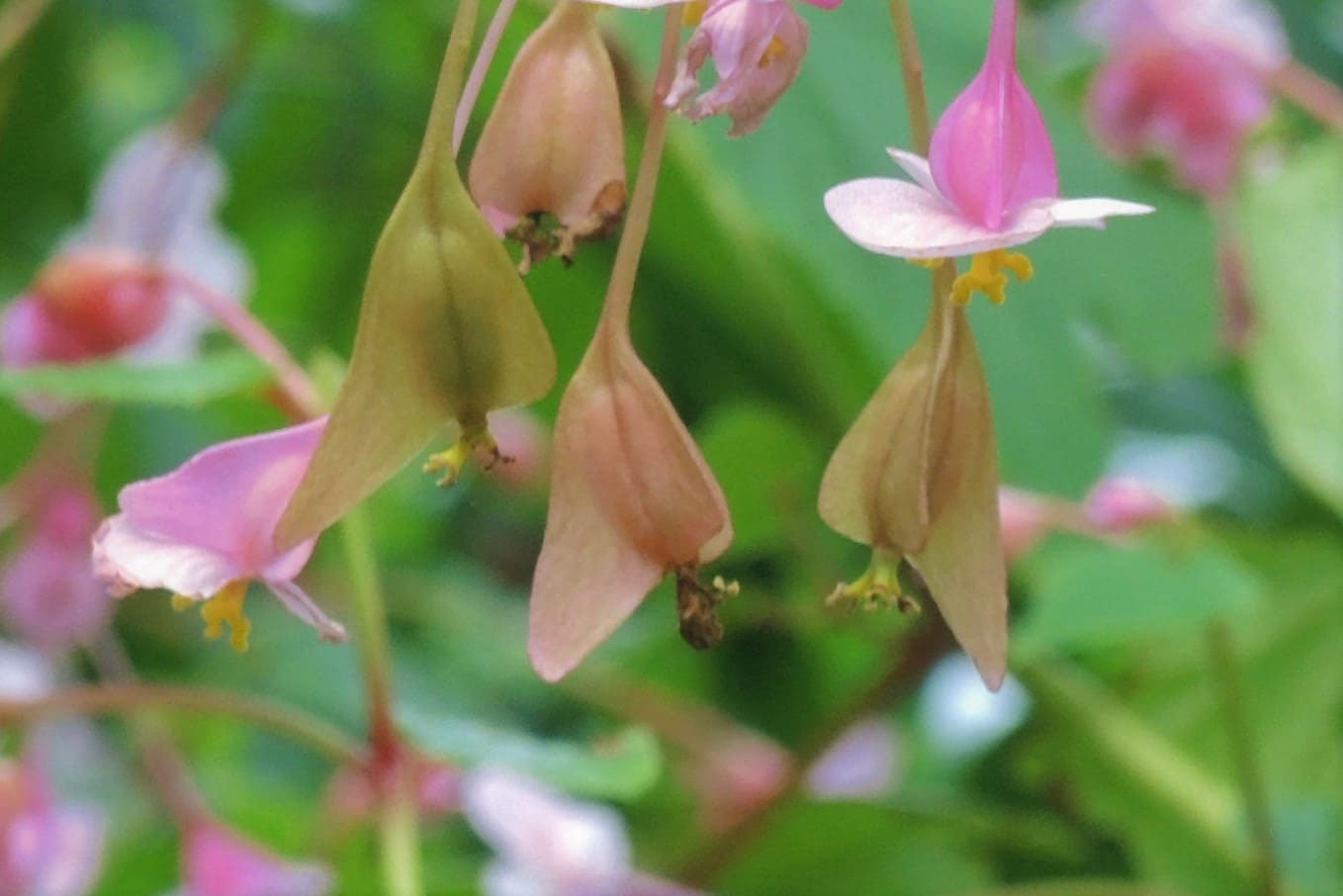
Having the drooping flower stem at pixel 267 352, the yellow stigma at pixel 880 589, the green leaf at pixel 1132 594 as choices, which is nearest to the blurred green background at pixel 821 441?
the green leaf at pixel 1132 594

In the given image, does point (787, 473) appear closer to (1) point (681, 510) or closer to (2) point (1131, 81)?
(2) point (1131, 81)

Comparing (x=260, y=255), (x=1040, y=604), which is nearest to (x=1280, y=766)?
(x=1040, y=604)

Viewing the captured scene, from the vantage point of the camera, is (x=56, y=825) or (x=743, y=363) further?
(x=743, y=363)

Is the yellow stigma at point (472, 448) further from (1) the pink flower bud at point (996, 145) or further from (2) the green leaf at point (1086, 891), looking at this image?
(2) the green leaf at point (1086, 891)

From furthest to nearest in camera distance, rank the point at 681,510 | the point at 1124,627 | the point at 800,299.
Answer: the point at 800,299
the point at 1124,627
the point at 681,510

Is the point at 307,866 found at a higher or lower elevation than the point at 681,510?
lower

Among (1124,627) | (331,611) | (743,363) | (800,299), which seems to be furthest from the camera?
(331,611)
